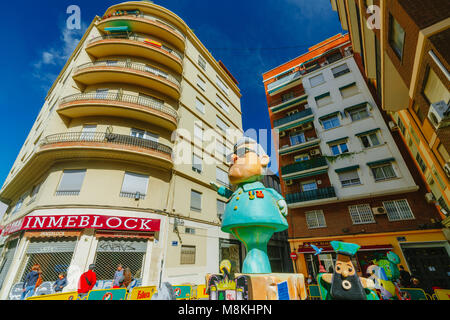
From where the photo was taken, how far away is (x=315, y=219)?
15.1m

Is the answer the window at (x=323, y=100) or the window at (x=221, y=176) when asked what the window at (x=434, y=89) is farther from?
the window at (x=221, y=176)

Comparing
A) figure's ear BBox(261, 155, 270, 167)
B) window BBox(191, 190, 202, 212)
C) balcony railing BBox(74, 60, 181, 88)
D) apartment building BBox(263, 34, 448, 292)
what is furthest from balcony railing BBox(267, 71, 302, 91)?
figure's ear BBox(261, 155, 270, 167)

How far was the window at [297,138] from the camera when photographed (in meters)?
18.6

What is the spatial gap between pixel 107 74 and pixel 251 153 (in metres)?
12.5

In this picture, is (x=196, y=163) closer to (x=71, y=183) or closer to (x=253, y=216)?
(x=71, y=183)

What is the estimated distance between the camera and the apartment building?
1231cm

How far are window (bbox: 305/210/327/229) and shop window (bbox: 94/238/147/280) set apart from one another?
11940mm

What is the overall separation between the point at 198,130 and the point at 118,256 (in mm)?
10511

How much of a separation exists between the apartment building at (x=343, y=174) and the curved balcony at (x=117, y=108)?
1129 centimetres

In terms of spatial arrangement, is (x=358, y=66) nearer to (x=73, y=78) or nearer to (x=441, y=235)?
(x=441, y=235)

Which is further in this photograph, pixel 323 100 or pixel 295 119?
pixel 295 119

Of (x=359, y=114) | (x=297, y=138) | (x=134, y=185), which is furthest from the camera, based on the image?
(x=297, y=138)

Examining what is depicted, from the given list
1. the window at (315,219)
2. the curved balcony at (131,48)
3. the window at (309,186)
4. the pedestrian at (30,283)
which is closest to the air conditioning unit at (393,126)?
the window at (309,186)

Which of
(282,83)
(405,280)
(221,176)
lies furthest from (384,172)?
(282,83)
